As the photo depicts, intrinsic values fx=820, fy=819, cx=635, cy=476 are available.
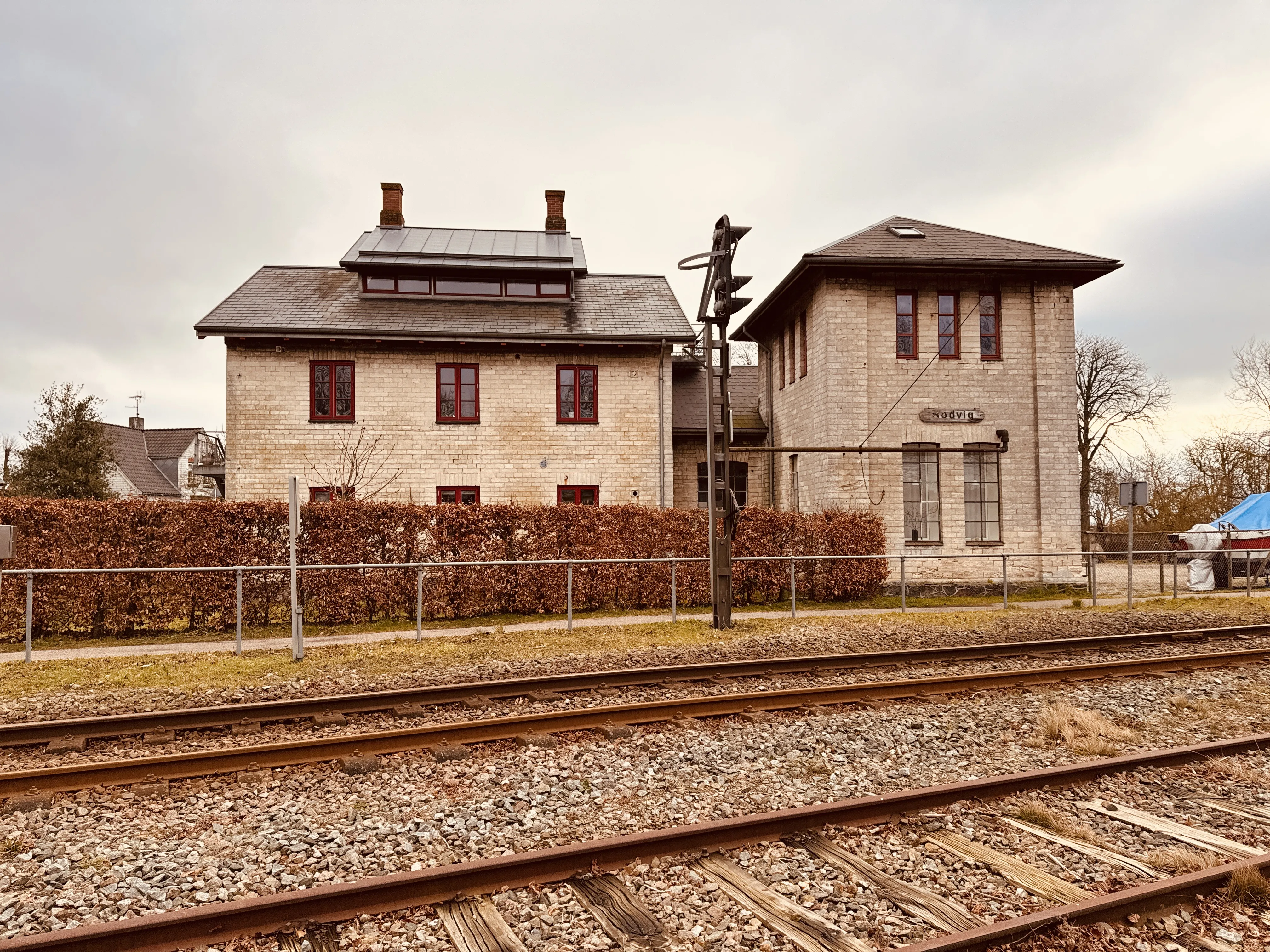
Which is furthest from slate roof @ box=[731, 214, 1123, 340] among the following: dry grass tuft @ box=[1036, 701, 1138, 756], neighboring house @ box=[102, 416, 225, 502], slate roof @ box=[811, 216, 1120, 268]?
neighboring house @ box=[102, 416, 225, 502]

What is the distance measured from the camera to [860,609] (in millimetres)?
16312

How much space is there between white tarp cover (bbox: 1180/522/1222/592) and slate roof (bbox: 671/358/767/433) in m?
12.2

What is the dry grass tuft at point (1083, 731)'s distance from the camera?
6.74 meters

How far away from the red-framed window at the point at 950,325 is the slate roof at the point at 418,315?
629cm

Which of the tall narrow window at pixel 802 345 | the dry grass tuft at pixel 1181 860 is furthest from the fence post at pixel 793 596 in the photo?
the dry grass tuft at pixel 1181 860

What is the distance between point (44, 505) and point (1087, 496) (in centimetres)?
4458

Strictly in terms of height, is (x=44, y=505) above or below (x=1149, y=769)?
above

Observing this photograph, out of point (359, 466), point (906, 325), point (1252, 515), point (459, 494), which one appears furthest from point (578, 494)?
point (1252, 515)

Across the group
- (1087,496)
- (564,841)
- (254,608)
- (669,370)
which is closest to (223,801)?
(564,841)

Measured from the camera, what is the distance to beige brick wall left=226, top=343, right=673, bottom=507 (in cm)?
2089

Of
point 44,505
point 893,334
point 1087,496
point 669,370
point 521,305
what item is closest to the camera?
point 44,505

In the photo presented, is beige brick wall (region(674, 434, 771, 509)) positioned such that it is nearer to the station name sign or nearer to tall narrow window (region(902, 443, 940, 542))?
tall narrow window (region(902, 443, 940, 542))

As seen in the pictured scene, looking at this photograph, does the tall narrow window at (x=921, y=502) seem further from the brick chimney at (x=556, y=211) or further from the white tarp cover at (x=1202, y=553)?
the brick chimney at (x=556, y=211)

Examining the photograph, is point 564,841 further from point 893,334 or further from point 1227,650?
point 893,334
